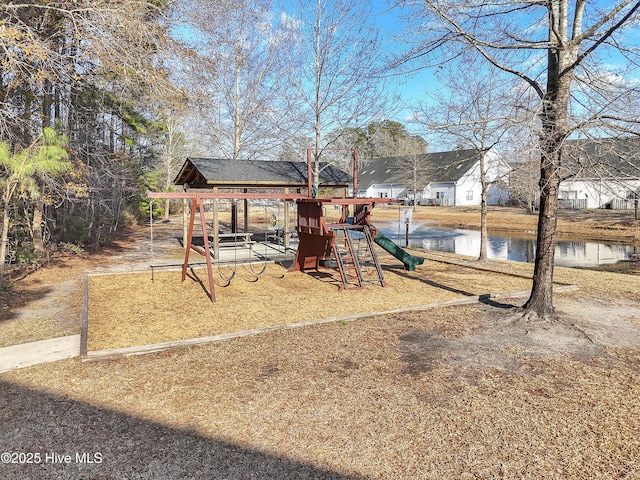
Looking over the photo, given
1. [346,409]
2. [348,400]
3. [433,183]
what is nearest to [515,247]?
[348,400]

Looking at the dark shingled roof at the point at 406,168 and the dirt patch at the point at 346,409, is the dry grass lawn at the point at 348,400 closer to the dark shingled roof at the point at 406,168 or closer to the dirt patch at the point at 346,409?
the dirt patch at the point at 346,409

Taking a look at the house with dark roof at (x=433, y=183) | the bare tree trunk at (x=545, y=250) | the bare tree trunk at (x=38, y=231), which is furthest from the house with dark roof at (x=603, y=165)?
the house with dark roof at (x=433, y=183)

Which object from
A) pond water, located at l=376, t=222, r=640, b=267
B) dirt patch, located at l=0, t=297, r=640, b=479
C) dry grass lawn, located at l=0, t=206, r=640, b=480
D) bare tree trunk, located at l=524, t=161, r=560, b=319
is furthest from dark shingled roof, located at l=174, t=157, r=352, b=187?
bare tree trunk, located at l=524, t=161, r=560, b=319

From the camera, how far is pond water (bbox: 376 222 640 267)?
18109 mm

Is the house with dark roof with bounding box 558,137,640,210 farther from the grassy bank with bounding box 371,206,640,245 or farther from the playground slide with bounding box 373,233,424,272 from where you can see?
the grassy bank with bounding box 371,206,640,245

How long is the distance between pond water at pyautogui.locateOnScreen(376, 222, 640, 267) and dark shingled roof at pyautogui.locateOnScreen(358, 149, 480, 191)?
530 inches

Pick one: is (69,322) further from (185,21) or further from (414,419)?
(185,21)

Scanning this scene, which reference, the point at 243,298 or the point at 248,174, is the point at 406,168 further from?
the point at 243,298

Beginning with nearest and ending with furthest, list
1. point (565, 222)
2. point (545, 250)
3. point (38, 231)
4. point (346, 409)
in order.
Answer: point (346, 409)
point (545, 250)
point (38, 231)
point (565, 222)

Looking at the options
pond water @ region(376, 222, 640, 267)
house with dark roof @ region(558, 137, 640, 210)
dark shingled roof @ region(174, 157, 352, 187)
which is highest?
dark shingled roof @ region(174, 157, 352, 187)

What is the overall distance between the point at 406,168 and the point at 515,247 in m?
29.6

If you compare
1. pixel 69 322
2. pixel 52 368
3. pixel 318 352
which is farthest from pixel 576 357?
pixel 69 322

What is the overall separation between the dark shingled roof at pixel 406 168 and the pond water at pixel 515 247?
13.5 meters

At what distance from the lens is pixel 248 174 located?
1539cm
